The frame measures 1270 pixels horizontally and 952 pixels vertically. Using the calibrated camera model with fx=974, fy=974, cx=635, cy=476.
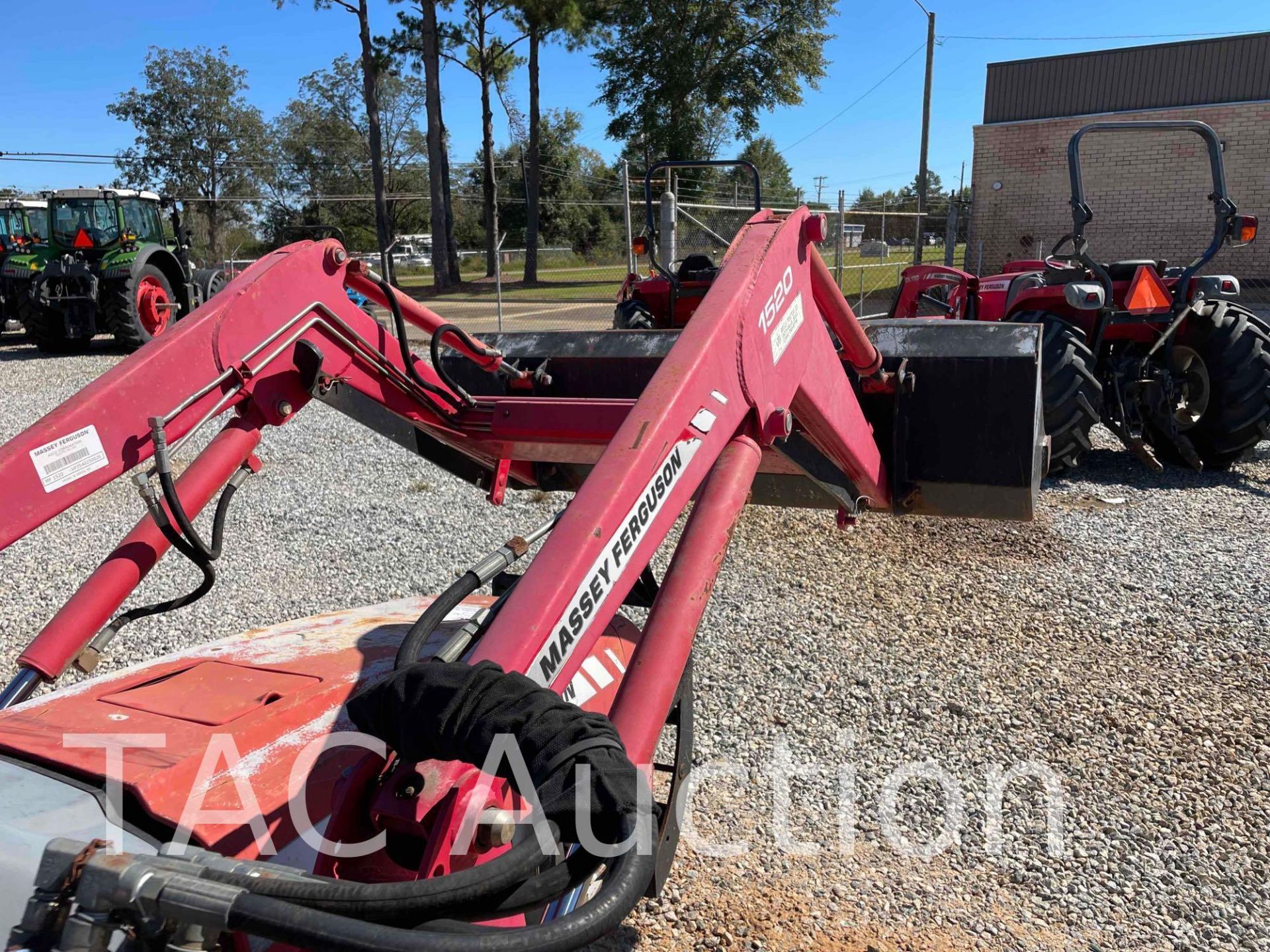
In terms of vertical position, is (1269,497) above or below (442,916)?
below

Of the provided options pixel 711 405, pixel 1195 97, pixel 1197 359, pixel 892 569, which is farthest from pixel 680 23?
pixel 711 405

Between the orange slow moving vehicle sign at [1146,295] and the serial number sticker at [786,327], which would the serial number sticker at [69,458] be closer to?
the serial number sticker at [786,327]

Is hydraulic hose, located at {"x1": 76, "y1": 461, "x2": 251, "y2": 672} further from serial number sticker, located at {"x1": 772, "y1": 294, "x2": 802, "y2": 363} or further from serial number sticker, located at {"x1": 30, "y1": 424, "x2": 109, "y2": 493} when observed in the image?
serial number sticker, located at {"x1": 772, "y1": 294, "x2": 802, "y2": 363}

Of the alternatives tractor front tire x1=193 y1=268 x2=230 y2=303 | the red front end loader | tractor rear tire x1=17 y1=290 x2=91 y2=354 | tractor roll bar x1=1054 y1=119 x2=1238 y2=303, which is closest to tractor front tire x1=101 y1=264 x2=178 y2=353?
tractor front tire x1=193 y1=268 x2=230 y2=303

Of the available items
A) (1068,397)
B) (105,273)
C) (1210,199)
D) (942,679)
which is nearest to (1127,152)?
(1210,199)

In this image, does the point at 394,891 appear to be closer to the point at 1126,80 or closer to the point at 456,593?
the point at 456,593

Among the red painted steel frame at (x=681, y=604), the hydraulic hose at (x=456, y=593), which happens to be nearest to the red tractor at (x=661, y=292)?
the hydraulic hose at (x=456, y=593)

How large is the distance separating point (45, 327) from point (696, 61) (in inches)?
739

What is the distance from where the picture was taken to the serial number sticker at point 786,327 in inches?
84.4

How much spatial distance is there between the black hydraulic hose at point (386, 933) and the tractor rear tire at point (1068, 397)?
5.26 m

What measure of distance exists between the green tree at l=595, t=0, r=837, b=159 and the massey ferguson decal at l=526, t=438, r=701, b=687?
88.6ft

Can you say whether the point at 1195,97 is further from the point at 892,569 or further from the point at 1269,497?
the point at 892,569

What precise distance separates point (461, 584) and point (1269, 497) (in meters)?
5.91

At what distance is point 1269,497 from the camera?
5.98 meters
